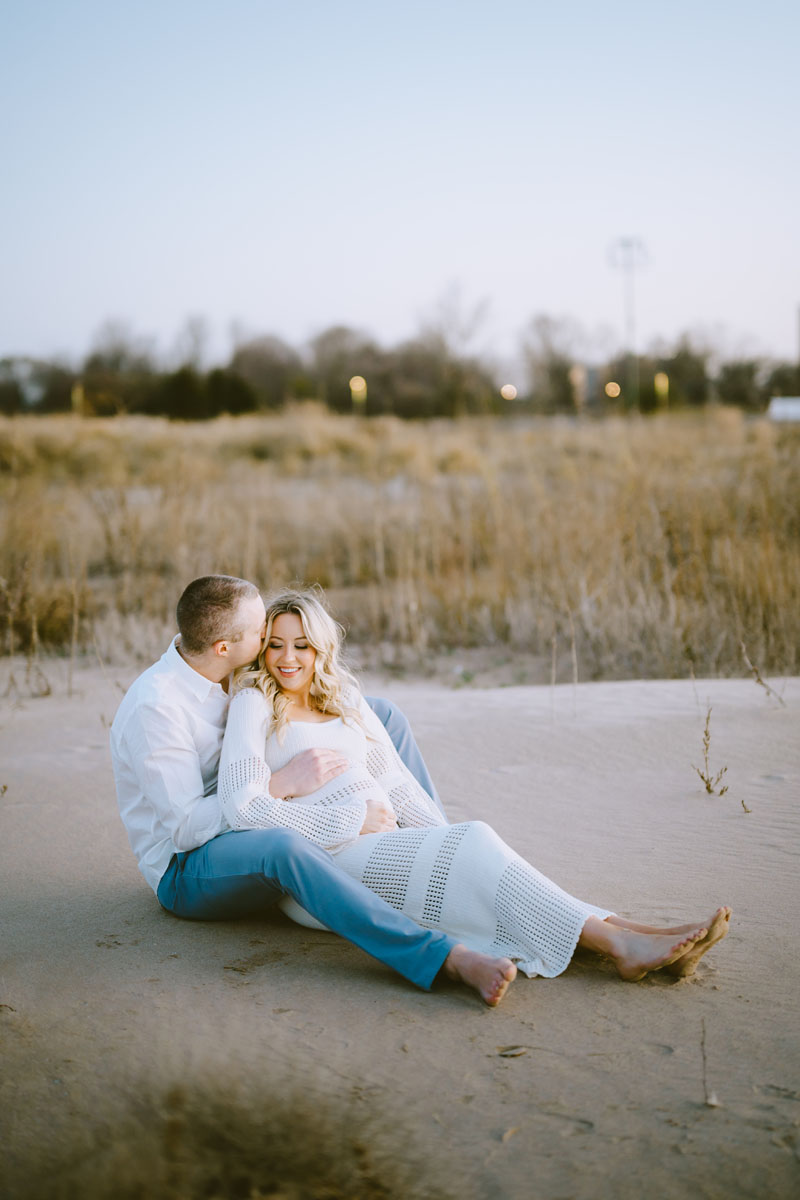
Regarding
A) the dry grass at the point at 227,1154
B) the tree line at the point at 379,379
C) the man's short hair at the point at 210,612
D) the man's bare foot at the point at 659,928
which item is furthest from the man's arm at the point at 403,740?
the tree line at the point at 379,379

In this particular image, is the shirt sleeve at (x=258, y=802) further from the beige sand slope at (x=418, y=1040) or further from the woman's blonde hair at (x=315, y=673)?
the beige sand slope at (x=418, y=1040)

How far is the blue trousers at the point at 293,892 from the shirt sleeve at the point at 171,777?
67mm

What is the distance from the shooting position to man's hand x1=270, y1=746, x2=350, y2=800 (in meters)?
3.36

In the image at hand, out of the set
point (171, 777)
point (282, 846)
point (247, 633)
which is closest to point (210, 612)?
point (247, 633)

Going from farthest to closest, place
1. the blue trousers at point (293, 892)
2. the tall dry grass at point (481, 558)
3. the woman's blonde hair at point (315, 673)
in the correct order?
the tall dry grass at point (481, 558), the woman's blonde hair at point (315, 673), the blue trousers at point (293, 892)

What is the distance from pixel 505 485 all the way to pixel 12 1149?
11721 millimetres

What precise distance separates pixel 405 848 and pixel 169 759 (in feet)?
2.61

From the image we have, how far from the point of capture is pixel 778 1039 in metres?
2.70

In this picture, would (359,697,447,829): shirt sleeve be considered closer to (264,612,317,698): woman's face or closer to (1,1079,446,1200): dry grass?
(264,612,317,698): woman's face

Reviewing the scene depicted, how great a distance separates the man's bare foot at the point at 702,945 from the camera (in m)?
2.92

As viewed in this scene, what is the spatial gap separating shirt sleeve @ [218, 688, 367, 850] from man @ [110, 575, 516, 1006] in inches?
0.8

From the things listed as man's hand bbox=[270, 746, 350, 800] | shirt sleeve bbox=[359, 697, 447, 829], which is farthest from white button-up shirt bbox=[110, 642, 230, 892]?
shirt sleeve bbox=[359, 697, 447, 829]

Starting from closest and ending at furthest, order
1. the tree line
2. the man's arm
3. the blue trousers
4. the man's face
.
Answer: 1. the blue trousers
2. the man's face
3. the man's arm
4. the tree line

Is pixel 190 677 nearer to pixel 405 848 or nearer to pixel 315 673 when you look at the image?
pixel 315 673
